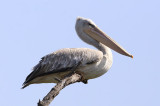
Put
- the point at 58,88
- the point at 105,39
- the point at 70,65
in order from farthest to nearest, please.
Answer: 1. the point at 105,39
2. the point at 70,65
3. the point at 58,88

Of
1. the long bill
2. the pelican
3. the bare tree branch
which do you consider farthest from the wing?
the long bill

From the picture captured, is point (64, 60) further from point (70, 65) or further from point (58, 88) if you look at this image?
point (58, 88)

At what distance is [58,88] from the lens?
28.4 ft

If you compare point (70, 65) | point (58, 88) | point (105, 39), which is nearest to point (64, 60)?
point (70, 65)

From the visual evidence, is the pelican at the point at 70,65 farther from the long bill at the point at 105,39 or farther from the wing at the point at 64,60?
the long bill at the point at 105,39

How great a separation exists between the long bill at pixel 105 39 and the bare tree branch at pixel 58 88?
6.70ft

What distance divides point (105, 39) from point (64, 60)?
163 centimetres

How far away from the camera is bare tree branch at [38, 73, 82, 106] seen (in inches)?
314

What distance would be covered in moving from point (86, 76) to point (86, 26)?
210cm

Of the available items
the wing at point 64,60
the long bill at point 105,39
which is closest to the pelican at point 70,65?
the wing at point 64,60

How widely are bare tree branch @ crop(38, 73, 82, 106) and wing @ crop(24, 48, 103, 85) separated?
0.64 metres

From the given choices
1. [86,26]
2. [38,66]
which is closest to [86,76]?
[38,66]

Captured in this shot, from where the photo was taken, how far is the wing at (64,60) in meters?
10.8

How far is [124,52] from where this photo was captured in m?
12.0
